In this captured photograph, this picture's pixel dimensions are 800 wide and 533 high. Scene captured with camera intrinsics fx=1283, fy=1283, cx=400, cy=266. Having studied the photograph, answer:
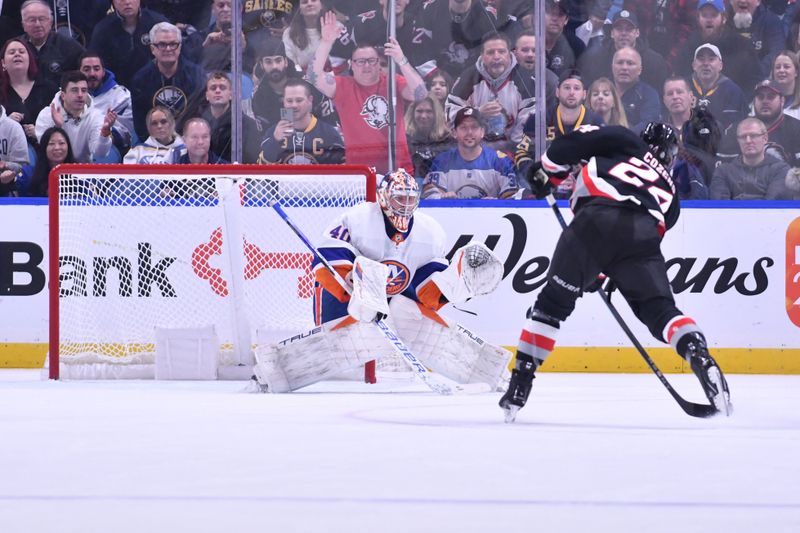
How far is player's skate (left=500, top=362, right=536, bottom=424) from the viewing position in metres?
3.62

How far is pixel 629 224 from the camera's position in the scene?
3.74m

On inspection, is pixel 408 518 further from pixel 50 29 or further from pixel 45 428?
pixel 50 29

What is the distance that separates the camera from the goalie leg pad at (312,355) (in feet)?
15.9

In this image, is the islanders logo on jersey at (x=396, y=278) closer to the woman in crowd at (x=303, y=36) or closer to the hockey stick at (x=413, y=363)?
the hockey stick at (x=413, y=363)

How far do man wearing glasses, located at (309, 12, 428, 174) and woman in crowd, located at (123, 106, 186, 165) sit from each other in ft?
3.00

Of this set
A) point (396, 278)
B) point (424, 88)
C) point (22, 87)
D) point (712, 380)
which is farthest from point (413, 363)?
point (22, 87)

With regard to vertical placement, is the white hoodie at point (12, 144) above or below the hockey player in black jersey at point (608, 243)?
above

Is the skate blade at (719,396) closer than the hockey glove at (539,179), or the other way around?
the skate blade at (719,396)

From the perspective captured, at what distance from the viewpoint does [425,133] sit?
→ 22.7ft

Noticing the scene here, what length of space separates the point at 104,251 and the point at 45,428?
2.65m

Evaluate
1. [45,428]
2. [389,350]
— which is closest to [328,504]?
[45,428]

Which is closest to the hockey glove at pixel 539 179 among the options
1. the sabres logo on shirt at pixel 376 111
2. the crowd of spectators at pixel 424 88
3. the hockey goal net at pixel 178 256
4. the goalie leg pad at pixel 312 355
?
the goalie leg pad at pixel 312 355

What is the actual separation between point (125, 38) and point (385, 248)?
2860 mm

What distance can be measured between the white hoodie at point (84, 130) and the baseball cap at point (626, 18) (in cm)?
285
